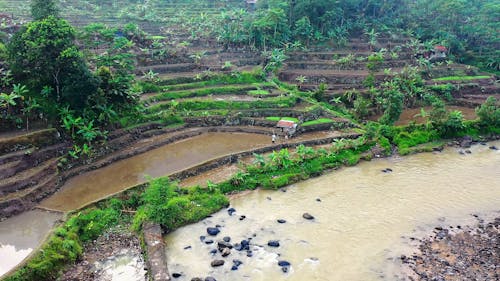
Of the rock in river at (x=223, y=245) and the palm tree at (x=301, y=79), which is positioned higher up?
the palm tree at (x=301, y=79)

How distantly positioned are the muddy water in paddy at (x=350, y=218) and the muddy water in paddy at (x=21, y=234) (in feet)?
16.4

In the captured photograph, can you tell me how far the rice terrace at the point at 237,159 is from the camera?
17500 mm

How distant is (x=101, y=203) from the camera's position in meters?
19.6

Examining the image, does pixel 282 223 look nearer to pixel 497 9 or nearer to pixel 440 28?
pixel 440 28

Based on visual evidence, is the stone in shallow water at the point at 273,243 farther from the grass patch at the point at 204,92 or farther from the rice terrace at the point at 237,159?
the grass patch at the point at 204,92

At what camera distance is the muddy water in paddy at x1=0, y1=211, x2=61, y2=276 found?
52.6ft

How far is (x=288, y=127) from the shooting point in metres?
27.5

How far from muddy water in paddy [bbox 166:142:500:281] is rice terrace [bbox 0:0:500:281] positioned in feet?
0.28

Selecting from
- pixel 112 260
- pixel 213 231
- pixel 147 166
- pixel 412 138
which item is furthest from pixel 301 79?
pixel 112 260

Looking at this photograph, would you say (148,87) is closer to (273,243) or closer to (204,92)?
(204,92)

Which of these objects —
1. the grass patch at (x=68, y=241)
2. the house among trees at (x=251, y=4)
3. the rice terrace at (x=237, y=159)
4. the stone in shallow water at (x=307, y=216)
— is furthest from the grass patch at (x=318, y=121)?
the house among trees at (x=251, y=4)

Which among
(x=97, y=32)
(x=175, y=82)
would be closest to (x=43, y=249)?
(x=175, y=82)

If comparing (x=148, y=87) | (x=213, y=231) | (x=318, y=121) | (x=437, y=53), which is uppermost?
(x=437, y=53)

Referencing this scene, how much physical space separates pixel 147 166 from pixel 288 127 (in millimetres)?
9021
